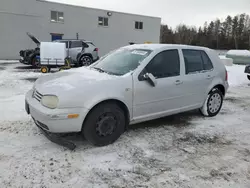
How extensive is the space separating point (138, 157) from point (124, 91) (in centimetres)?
99

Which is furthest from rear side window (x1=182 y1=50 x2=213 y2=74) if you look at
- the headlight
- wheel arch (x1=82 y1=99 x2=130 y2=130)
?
the headlight

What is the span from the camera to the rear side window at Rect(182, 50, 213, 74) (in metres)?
4.38

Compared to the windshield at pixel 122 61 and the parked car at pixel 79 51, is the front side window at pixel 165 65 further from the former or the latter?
the parked car at pixel 79 51

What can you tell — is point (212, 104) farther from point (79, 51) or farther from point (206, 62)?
point (79, 51)

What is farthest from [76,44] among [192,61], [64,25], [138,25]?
[138,25]

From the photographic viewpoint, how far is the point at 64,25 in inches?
771

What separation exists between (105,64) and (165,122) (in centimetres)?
169

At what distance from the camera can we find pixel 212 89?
16.0ft

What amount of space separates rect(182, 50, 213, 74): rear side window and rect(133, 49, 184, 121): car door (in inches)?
8.8

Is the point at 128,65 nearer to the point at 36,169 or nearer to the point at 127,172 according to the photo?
the point at 127,172

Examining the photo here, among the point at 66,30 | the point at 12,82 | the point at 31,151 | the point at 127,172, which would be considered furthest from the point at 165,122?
the point at 66,30

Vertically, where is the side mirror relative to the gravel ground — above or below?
above

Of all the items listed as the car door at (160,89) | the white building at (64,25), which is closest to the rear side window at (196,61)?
the car door at (160,89)

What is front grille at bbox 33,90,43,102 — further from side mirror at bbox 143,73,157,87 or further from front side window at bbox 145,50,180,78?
front side window at bbox 145,50,180,78
